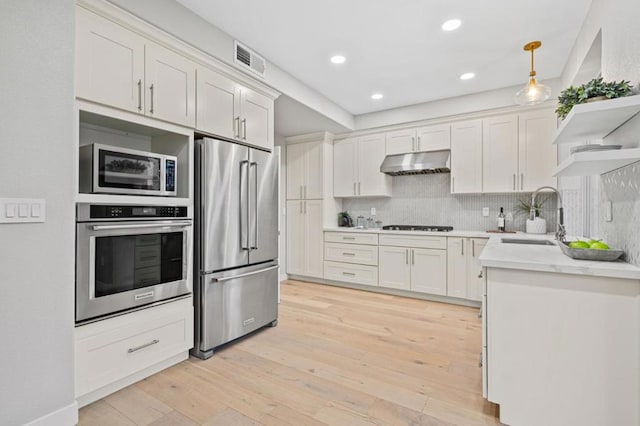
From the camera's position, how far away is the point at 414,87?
381 centimetres

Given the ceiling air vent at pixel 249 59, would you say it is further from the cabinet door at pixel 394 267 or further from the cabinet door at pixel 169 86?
the cabinet door at pixel 394 267

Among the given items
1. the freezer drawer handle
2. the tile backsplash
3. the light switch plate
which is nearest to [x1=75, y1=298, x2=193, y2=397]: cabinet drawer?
the freezer drawer handle

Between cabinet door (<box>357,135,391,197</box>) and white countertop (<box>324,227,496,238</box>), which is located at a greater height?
cabinet door (<box>357,135,391,197</box>)

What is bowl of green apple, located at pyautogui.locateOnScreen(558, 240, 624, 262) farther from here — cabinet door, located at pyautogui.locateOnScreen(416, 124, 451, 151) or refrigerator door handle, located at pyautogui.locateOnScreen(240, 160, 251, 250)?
cabinet door, located at pyautogui.locateOnScreen(416, 124, 451, 151)

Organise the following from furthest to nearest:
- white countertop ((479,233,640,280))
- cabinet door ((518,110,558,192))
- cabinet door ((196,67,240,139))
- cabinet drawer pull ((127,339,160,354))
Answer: cabinet door ((518,110,558,192)) < cabinet door ((196,67,240,139)) < cabinet drawer pull ((127,339,160,354)) < white countertop ((479,233,640,280))

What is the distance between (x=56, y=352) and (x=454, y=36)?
3.60 meters

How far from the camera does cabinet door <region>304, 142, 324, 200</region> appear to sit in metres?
4.94

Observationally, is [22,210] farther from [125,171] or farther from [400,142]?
[400,142]

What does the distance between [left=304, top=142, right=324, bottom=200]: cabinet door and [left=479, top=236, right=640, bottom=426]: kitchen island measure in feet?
11.3

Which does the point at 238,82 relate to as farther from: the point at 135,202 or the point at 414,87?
the point at 414,87

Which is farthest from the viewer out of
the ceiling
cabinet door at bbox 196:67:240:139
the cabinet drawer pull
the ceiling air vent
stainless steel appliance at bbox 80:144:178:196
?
the ceiling air vent

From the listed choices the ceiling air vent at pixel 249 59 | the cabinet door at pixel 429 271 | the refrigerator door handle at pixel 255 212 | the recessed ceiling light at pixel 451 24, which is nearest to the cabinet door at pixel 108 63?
the ceiling air vent at pixel 249 59

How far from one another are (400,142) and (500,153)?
1.30 metres

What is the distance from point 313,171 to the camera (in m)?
5.01
